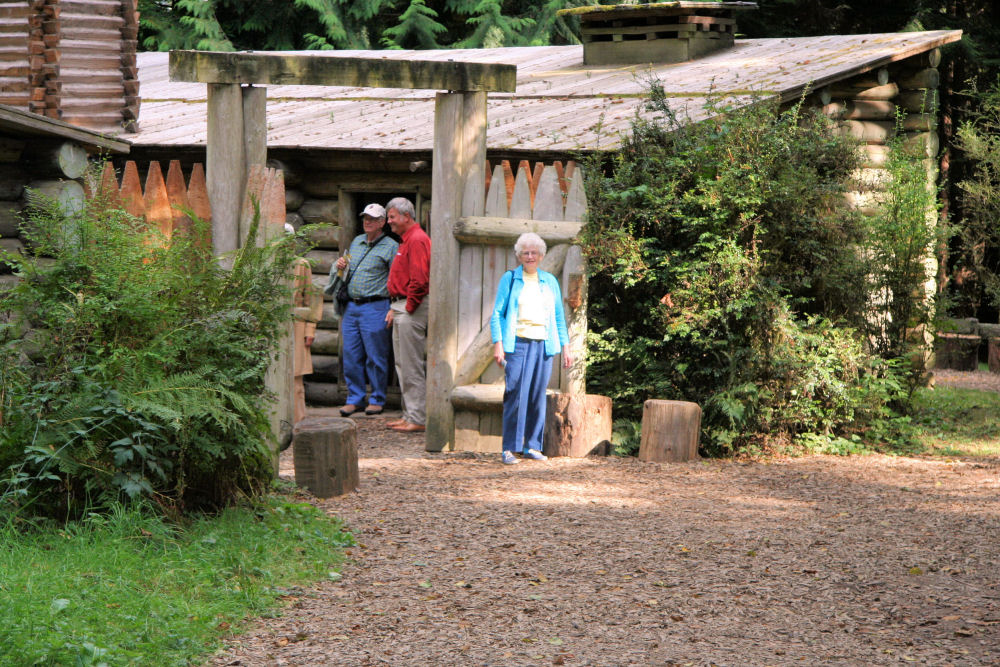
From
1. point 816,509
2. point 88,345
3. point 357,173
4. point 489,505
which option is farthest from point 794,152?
point 88,345

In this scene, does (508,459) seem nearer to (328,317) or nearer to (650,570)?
(650,570)

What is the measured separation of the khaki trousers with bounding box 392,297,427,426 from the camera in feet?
33.0

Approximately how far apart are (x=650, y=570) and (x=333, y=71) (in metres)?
4.38

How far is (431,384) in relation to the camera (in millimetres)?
8742

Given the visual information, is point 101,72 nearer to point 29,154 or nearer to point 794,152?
point 29,154

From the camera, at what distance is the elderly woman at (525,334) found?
8242 mm

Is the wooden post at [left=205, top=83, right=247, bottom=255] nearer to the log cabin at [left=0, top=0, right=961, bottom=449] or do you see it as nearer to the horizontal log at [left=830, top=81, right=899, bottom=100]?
the log cabin at [left=0, top=0, right=961, bottom=449]

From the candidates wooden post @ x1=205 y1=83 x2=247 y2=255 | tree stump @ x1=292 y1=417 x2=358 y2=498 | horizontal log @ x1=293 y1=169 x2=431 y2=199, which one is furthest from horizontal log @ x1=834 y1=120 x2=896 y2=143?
tree stump @ x1=292 y1=417 x2=358 y2=498

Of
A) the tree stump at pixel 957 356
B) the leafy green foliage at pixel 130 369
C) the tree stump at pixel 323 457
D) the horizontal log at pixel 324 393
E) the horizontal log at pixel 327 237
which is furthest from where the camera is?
the tree stump at pixel 957 356

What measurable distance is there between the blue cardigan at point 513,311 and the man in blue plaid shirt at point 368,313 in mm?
2295

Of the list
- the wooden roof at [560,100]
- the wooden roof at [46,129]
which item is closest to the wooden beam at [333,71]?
the wooden roof at [46,129]

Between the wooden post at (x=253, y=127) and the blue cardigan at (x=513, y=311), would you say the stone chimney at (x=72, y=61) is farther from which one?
the blue cardigan at (x=513, y=311)

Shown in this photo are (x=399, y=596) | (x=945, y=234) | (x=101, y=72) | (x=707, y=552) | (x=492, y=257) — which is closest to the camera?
(x=399, y=596)

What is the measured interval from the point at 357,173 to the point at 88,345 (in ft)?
21.7
